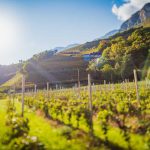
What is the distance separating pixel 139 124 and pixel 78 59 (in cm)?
8657

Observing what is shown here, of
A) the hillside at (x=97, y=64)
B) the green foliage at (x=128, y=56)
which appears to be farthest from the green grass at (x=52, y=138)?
the green foliage at (x=128, y=56)

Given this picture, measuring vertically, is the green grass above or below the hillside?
below

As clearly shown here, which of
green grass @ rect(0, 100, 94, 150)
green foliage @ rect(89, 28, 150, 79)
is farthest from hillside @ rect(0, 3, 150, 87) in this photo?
green grass @ rect(0, 100, 94, 150)

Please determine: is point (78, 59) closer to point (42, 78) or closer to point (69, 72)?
point (69, 72)

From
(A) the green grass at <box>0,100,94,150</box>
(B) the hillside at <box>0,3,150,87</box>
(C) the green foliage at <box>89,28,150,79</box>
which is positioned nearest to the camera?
(A) the green grass at <box>0,100,94,150</box>

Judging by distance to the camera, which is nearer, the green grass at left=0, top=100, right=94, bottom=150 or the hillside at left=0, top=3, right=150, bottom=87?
the green grass at left=0, top=100, right=94, bottom=150

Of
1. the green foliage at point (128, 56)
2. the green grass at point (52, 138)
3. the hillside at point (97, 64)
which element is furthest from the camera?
the hillside at point (97, 64)

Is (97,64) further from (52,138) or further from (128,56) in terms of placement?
(52,138)

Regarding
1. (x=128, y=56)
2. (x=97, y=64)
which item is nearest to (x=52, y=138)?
(x=128, y=56)

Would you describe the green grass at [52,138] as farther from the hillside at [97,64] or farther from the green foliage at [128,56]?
the green foliage at [128,56]

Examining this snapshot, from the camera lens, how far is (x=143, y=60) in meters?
76.8

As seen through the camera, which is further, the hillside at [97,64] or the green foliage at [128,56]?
the hillside at [97,64]

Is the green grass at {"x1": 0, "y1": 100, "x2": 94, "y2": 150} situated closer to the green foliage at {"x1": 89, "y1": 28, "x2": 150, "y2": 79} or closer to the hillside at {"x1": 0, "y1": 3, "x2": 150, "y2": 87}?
the hillside at {"x1": 0, "y1": 3, "x2": 150, "y2": 87}

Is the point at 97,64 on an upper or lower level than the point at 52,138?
upper
